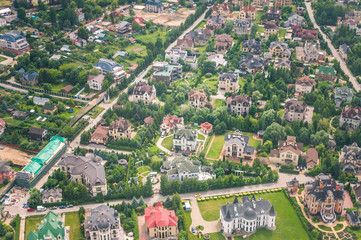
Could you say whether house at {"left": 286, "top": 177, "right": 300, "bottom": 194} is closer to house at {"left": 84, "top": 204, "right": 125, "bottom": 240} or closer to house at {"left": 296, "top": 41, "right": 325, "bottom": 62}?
house at {"left": 84, "top": 204, "right": 125, "bottom": 240}

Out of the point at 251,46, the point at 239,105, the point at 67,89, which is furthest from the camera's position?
the point at 251,46

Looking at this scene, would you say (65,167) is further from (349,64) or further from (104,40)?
(349,64)

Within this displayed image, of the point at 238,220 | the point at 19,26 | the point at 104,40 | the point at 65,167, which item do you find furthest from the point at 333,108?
the point at 19,26

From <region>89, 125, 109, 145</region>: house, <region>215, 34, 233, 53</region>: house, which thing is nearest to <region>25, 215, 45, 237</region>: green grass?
<region>89, 125, 109, 145</region>: house

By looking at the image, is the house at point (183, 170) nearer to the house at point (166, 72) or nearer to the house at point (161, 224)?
the house at point (161, 224)

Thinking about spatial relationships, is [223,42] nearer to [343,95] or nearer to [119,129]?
[343,95]

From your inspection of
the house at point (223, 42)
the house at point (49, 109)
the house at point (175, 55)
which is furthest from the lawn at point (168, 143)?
the house at point (223, 42)

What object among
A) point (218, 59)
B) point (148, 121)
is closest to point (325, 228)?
point (148, 121)
